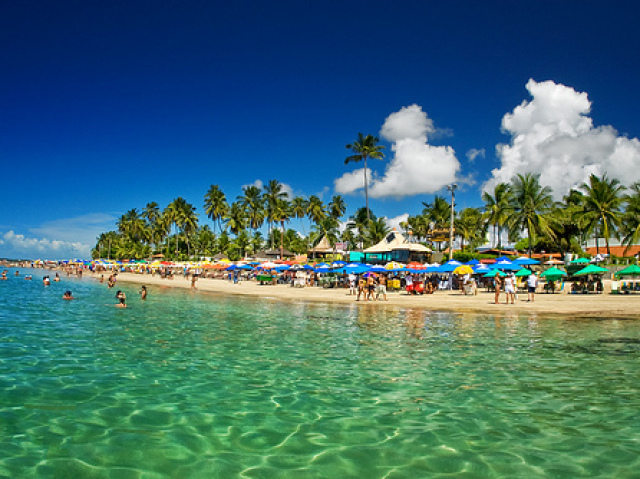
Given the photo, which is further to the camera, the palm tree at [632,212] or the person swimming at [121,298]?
the palm tree at [632,212]

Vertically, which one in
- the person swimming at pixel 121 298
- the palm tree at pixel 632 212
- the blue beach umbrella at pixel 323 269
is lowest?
the person swimming at pixel 121 298

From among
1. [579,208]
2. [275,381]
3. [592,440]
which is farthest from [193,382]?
[579,208]

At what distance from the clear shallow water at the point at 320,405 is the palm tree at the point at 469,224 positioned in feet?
207

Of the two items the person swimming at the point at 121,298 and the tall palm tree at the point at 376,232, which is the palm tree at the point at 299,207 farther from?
the person swimming at the point at 121,298

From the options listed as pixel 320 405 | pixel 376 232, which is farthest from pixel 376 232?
pixel 320 405

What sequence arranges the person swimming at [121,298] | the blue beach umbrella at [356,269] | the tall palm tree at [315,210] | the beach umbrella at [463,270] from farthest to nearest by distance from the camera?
the tall palm tree at [315,210]
the blue beach umbrella at [356,269]
the beach umbrella at [463,270]
the person swimming at [121,298]

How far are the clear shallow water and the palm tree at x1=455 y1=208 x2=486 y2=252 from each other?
63.2m

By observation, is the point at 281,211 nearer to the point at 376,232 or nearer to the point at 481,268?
the point at 376,232

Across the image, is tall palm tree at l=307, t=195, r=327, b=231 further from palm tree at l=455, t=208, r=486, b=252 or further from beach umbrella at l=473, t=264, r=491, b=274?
beach umbrella at l=473, t=264, r=491, b=274

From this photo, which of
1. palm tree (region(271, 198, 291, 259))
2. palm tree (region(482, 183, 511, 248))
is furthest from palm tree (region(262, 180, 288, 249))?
palm tree (region(482, 183, 511, 248))

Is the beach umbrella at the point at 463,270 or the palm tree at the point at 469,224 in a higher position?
the palm tree at the point at 469,224

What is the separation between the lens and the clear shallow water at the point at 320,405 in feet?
17.7

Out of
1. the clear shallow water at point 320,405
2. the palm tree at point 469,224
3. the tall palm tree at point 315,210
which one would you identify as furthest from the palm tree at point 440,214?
the clear shallow water at point 320,405

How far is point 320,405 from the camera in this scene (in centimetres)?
753
